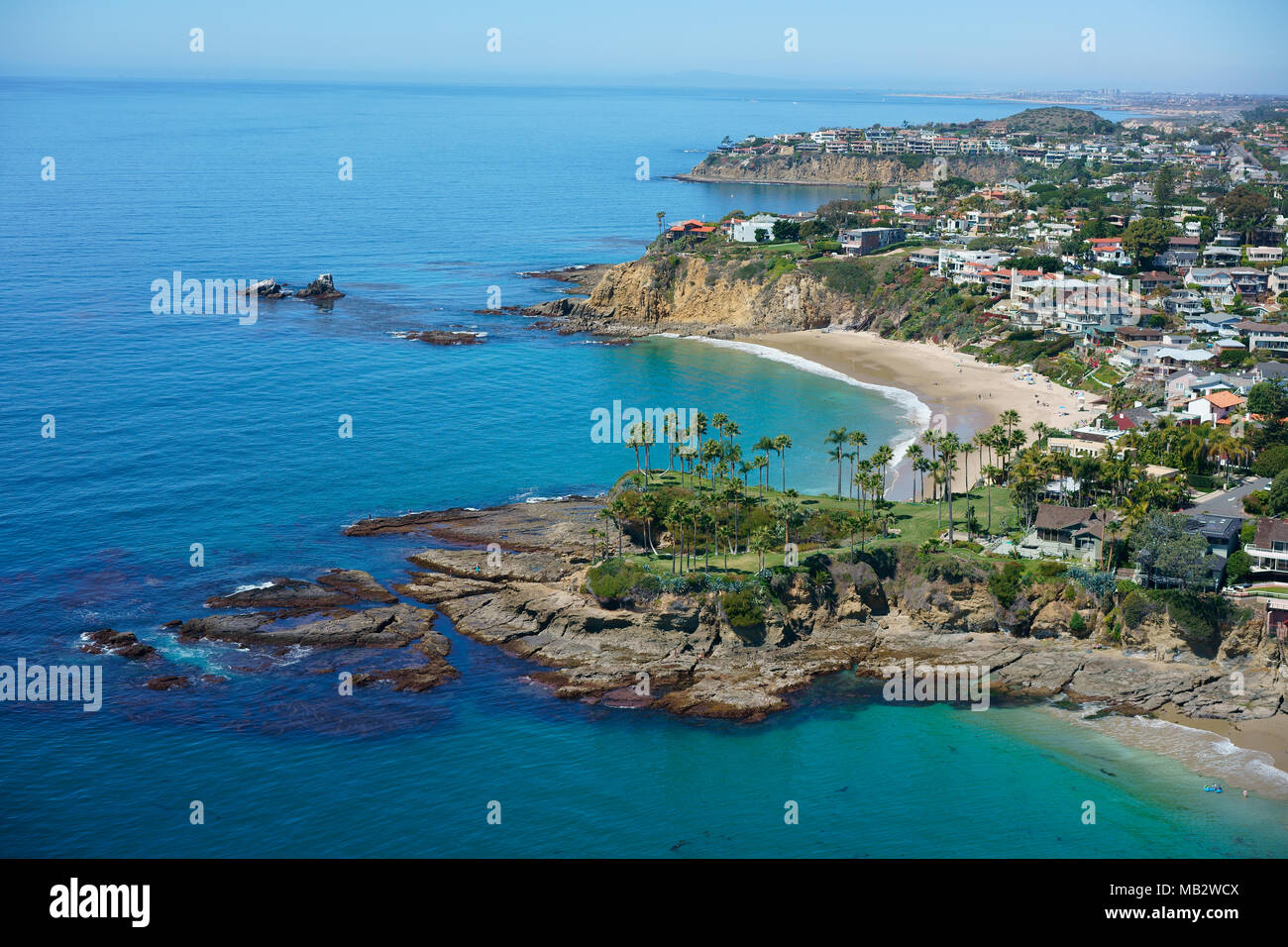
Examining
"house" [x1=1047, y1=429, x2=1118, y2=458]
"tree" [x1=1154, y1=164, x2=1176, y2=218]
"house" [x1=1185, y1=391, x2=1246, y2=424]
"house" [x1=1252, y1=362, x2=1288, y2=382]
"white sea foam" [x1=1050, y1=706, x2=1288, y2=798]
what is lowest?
"white sea foam" [x1=1050, y1=706, x2=1288, y2=798]

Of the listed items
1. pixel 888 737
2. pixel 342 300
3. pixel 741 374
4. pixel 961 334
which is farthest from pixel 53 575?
pixel 961 334

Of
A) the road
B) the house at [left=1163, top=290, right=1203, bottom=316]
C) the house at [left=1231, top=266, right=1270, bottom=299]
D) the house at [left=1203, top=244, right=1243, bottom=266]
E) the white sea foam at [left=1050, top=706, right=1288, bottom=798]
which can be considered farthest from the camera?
the house at [left=1203, top=244, right=1243, bottom=266]

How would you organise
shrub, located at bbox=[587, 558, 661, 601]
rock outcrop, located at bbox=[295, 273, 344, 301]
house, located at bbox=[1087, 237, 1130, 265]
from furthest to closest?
rock outcrop, located at bbox=[295, 273, 344, 301]
house, located at bbox=[1087, 237, 1130, 265]
shrub, located at bbox=[587, 558, 661, 601]

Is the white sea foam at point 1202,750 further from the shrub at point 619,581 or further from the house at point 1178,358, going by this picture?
the house at point 1178,358

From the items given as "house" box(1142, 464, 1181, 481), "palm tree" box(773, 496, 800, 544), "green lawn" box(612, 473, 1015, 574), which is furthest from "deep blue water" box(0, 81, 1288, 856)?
"house" box(1142, 464, 1181, 481)

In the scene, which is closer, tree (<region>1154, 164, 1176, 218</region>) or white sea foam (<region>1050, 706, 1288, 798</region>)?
white sea foam (<region>1050, 706, 1288, 798</region>)

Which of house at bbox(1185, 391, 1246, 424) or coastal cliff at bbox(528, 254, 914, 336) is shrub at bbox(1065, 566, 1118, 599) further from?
coastal cliff at bbox(528, 254, 914, 336)
